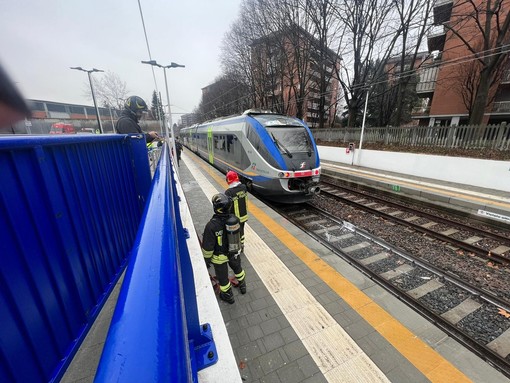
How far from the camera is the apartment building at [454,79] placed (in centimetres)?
1750

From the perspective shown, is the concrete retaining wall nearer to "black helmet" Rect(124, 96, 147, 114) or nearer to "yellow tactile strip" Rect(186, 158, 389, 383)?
"yellow tactile strip" Rect(186, 158, 389, 383)

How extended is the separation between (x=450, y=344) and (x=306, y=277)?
1718mm

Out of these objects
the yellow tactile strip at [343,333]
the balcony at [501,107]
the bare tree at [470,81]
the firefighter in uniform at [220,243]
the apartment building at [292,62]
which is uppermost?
the apartment building at [292,62]

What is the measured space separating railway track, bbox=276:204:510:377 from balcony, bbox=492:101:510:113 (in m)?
24.6

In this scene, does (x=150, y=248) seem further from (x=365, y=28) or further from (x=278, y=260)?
(x=365, y=28)

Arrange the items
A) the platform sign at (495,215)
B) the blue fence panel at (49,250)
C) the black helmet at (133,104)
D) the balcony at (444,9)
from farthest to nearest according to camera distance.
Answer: the balcony at (444,9) → the platform sign at (495,215) → the black helmet at (133,104) → the blue fence panel at (49,250)

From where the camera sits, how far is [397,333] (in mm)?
2566

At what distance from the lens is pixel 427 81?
23391 millimetres

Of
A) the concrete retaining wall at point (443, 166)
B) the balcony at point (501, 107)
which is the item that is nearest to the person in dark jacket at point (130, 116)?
the concrete retaining wall at point (443, 166)

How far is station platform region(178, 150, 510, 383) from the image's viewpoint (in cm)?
218

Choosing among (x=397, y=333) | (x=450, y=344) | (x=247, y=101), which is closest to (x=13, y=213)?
(x=397, y=333)

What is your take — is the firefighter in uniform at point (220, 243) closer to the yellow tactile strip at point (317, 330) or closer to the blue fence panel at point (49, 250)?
the yellow tactile strip at point (317, 330)

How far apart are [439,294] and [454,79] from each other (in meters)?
25.5

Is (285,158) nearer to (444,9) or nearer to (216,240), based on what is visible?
(216,240)
